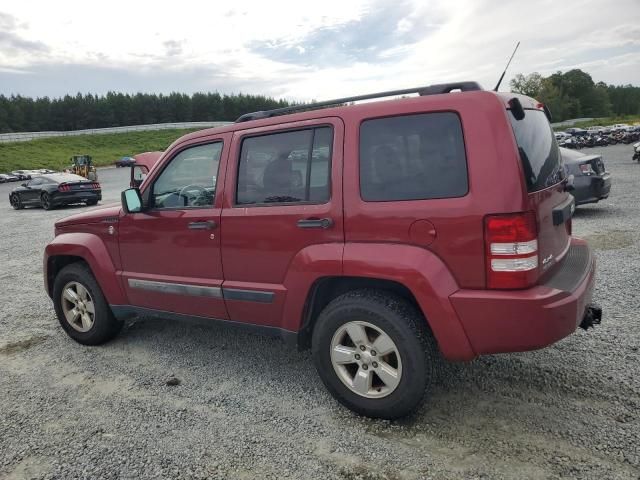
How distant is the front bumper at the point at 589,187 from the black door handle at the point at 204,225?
7.57 metres

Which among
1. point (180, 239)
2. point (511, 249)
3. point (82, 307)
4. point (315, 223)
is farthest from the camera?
point (82, 307)

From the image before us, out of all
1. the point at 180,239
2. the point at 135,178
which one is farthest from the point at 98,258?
the point at 135,178

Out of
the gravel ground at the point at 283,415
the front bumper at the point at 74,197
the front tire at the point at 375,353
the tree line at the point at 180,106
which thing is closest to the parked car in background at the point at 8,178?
the front bumper at the point at 74,197

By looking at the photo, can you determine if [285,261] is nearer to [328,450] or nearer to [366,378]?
[366,378]

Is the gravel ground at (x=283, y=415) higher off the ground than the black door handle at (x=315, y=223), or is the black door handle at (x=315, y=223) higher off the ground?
the black door handle at (x=315, y=223)

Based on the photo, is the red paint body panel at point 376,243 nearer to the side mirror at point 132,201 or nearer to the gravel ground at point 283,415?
the side mirror at point 132,201

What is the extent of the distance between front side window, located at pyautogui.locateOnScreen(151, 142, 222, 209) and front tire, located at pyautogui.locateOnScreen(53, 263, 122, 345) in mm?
1142

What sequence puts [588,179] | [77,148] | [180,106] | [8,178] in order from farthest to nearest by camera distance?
[180,106] < [77,148] < [8,178] < [588,179]

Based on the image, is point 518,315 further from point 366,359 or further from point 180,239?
point 180,239

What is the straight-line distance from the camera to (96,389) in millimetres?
3656

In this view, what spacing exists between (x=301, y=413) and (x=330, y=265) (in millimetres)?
1017

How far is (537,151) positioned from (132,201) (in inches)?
118

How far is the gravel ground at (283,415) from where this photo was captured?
8.55ft

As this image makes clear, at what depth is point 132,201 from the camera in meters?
3.88
